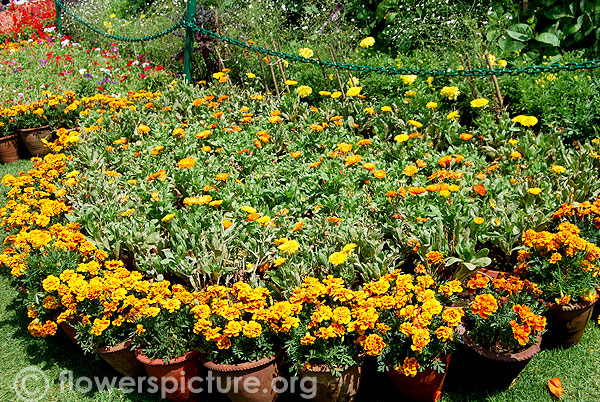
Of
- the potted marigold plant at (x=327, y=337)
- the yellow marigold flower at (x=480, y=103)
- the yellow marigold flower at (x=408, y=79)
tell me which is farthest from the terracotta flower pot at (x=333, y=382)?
the yellow marigold flower at (x=408, y=79)

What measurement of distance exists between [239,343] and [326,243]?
34.7 inches

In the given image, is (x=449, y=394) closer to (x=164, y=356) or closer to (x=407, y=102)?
(x=164, y=356)

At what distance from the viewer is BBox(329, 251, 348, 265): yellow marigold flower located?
3.03 m

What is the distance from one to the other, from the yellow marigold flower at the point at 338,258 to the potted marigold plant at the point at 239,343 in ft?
1.38

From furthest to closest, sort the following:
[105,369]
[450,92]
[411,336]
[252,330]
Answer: [450,92]
[105,369]
[252,330]
[411,336]

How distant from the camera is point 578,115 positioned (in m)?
4.48

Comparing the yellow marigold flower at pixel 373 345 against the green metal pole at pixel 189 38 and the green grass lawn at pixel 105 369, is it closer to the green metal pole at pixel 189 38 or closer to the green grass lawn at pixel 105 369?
the green grass lawn at pixel 105 369

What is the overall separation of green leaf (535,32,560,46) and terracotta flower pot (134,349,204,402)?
5.17 m

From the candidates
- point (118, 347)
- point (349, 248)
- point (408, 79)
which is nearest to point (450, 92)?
point (408, 79)

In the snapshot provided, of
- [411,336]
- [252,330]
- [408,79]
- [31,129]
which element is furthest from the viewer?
[31,129]

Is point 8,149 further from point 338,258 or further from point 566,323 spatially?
→ point 566,323

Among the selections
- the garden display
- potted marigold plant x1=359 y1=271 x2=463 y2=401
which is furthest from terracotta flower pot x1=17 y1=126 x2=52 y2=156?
potted marigold plant x1=359 y1=271 x2=463 y2=401

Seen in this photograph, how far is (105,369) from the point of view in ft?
11.1

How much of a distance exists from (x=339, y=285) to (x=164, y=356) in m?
1.00
